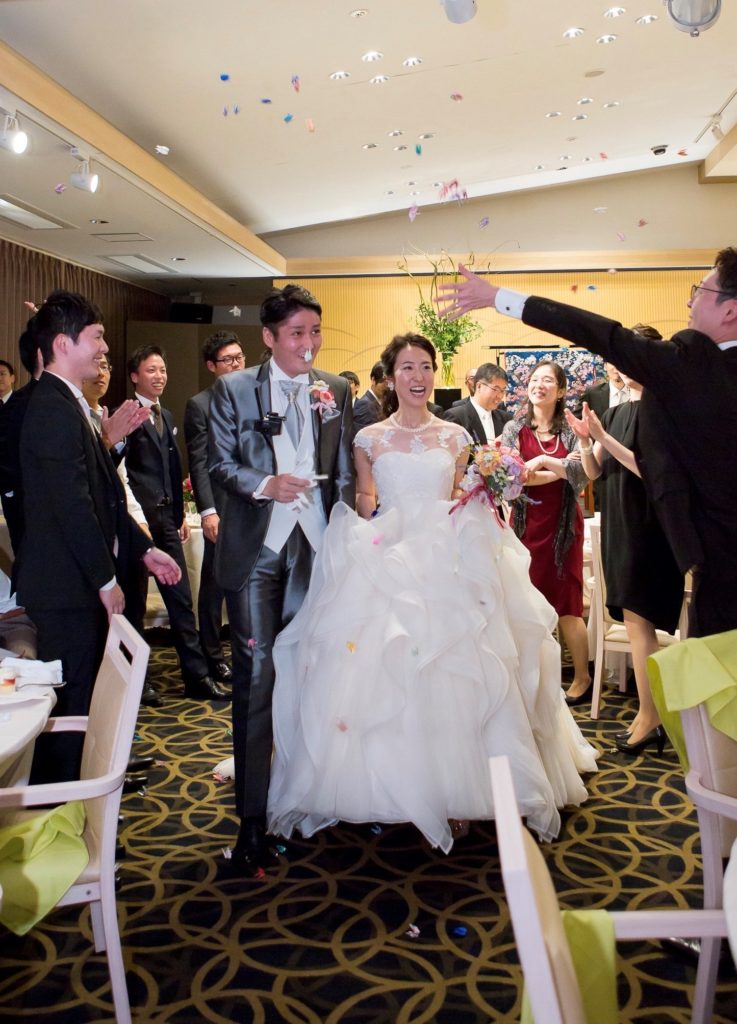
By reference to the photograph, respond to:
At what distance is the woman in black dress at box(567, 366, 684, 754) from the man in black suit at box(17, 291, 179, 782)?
1.97 metres

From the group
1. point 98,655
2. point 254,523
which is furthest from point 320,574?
point 98,655

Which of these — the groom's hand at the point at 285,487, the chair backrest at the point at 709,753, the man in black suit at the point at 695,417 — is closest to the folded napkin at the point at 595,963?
the chair backrest at the point at 709,753

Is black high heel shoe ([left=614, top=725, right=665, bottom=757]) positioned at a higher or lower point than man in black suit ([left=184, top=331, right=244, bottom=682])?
lower

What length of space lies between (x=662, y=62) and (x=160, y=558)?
19.9 ft

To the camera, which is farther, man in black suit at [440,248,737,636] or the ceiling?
the ceiling

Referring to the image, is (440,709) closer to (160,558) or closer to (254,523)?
(254,523)

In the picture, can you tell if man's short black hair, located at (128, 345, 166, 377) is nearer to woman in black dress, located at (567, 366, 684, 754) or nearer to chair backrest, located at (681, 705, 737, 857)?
woman in black dress, located at (567, 366, 684, 754)

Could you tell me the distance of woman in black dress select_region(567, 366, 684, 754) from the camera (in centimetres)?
383

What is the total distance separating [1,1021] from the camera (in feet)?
6.81

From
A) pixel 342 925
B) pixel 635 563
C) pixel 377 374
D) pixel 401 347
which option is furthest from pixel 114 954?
pixel 377 374

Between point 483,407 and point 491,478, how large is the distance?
12.5 feet

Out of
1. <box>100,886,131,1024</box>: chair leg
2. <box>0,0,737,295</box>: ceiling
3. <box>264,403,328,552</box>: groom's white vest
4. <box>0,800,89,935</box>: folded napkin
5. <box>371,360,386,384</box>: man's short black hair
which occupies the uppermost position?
<box>0,0,737,295</box>: ceiling

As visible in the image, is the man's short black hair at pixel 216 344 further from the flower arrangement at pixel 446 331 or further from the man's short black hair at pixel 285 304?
the flower arrangement at pixel 446 331

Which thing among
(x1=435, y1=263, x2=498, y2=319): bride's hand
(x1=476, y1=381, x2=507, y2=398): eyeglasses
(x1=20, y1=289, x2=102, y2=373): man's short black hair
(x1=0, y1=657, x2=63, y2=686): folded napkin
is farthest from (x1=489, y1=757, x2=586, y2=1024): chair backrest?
(x1=476, y1=381, x2=507, y2=398): eyeglasses
